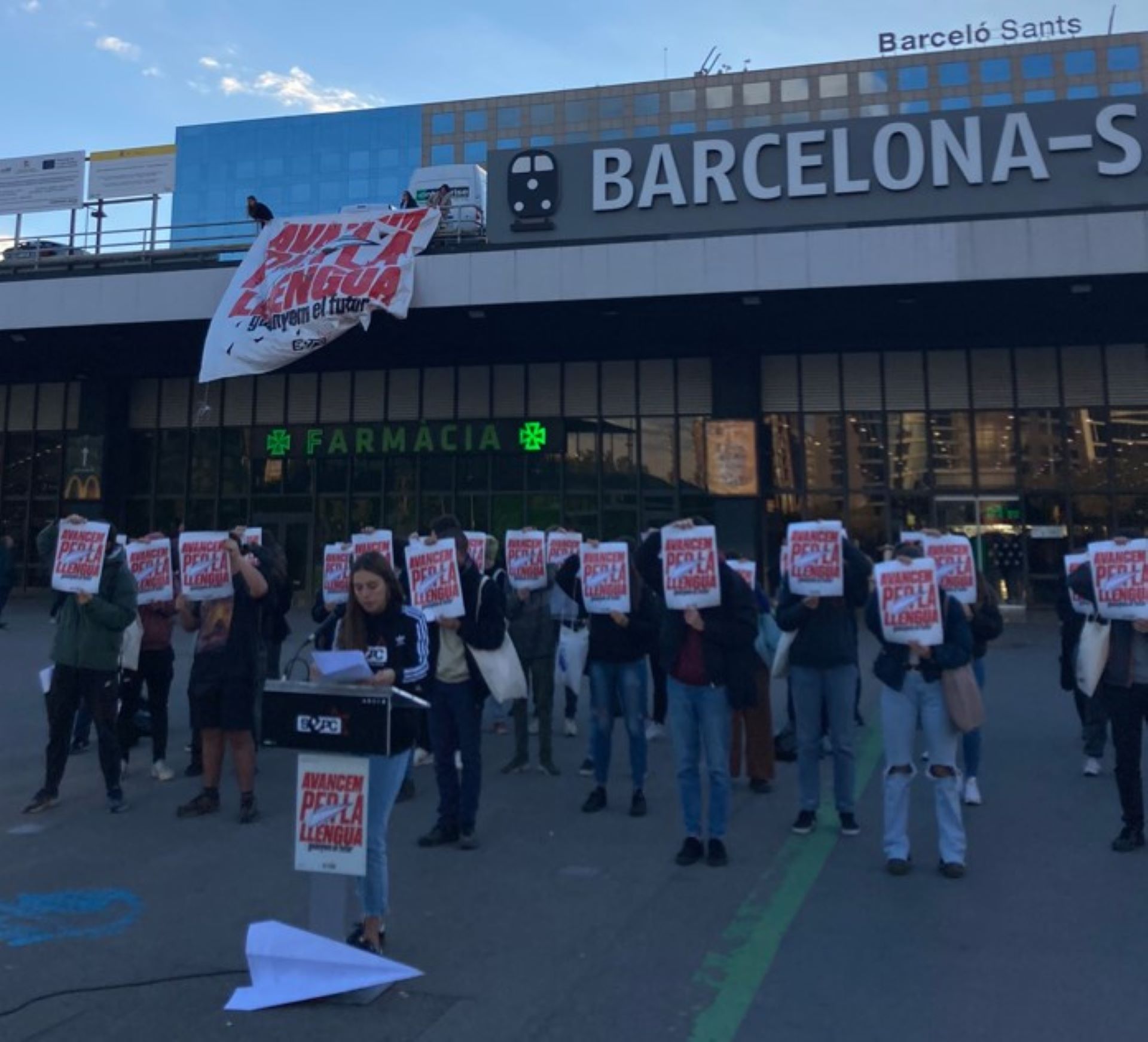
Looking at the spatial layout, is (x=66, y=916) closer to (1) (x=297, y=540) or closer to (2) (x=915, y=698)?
(2) (x=915, y=698)

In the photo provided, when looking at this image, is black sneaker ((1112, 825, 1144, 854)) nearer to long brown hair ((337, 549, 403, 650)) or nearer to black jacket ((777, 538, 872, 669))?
black jacket ((777, 538, 872, 669))

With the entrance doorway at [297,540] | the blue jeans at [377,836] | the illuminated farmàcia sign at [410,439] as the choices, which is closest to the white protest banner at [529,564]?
the blue jeans at [377,836]

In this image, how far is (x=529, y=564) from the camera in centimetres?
880

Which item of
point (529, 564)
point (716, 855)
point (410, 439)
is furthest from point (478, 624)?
point (410, 439)

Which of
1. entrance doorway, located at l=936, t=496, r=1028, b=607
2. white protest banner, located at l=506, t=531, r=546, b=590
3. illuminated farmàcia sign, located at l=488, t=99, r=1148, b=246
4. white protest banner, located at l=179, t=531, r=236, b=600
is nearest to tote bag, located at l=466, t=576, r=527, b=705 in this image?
white protest banner, located at l=179, t=531, r=236, b=600

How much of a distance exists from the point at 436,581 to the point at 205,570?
193cm

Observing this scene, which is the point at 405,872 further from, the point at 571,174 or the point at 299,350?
the point at 571,174

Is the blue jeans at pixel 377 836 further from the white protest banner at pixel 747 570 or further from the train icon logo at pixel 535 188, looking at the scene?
the train icon logo at pixel 535 188

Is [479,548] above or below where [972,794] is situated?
above

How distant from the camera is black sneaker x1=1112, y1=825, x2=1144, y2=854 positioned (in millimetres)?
5914

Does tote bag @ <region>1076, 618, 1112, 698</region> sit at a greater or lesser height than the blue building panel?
lesser

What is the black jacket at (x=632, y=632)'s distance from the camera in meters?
7.11

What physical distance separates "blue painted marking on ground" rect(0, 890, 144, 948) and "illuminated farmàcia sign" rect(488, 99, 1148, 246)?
18.2 m

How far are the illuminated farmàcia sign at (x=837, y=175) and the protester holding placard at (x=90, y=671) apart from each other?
1605 centimetres
